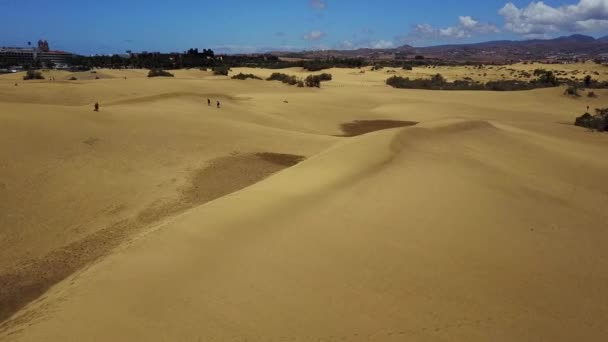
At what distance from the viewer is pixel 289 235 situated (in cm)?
623

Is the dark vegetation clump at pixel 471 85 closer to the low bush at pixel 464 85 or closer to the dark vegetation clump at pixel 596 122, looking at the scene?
the low bush at pixel 464 85

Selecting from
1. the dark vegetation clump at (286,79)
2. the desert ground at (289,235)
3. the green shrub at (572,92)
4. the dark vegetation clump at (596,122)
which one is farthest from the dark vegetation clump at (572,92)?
the dark vegetation clump at (286,79)

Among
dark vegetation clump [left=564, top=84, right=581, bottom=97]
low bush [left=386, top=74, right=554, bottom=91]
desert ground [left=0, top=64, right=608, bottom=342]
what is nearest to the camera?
desert ground [left=0, top=64, right=608, bottom=342]

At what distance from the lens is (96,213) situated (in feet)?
25.2

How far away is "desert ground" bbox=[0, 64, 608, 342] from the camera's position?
14.5 ft

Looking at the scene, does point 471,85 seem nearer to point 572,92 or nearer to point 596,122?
point 572,92

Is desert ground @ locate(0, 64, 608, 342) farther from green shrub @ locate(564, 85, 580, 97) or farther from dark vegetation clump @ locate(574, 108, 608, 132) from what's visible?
green shrub @ locate(564, 85, 580, 97)

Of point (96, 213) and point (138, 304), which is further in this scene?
point (96, 213)

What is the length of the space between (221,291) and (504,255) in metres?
3.80

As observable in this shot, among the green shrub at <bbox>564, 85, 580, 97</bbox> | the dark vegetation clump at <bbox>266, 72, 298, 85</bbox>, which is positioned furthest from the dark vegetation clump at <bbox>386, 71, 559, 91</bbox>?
the dark vegetation clump at <bbox>266, 72, 298, 85</bbox>

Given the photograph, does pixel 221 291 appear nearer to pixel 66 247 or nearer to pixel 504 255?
pixel 66 247

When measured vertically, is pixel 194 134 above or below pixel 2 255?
above

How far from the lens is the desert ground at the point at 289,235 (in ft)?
14.5

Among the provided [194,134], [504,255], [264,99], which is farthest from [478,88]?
[504,255]
